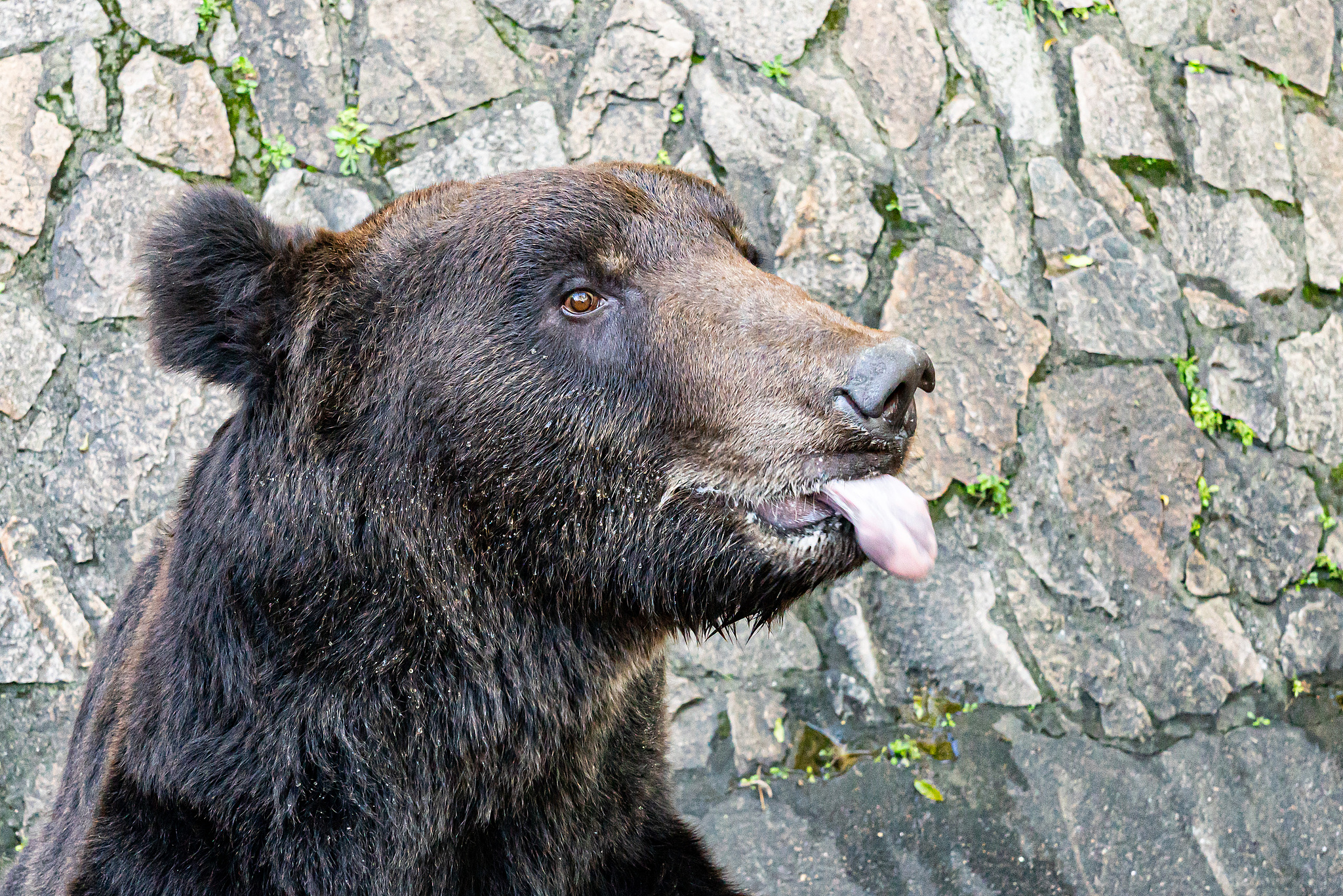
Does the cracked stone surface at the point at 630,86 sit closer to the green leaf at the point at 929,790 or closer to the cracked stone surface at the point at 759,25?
the cracked stone surface at the point at 759,25

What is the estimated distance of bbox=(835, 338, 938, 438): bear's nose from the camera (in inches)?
79.8

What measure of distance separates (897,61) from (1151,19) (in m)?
1.25

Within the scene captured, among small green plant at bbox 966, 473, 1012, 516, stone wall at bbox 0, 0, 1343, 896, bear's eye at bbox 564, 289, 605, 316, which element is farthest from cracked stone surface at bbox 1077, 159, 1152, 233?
bear's eye at bbox 564, 289, 605, 316

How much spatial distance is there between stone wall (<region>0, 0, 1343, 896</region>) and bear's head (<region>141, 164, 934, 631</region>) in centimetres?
189

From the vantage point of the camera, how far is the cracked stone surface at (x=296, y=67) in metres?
4.14

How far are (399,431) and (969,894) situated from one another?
9.07ft

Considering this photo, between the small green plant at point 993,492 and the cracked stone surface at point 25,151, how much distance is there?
12.1 feet

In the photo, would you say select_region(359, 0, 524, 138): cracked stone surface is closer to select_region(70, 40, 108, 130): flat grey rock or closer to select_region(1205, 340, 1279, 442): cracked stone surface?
select_region(70, 40, 108, 130): flat grey rock

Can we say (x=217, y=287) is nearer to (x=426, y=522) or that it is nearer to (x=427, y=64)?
(x=426, y=522)

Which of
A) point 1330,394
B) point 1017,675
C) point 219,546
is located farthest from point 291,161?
point 1330,394

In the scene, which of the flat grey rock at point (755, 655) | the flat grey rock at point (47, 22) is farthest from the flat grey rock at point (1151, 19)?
the flat grey rock at point (47, 22)

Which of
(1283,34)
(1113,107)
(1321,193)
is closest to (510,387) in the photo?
(1113,107)

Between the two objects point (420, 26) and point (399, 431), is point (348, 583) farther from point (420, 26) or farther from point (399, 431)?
point (420, 26)

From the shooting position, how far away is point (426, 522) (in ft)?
7.78
